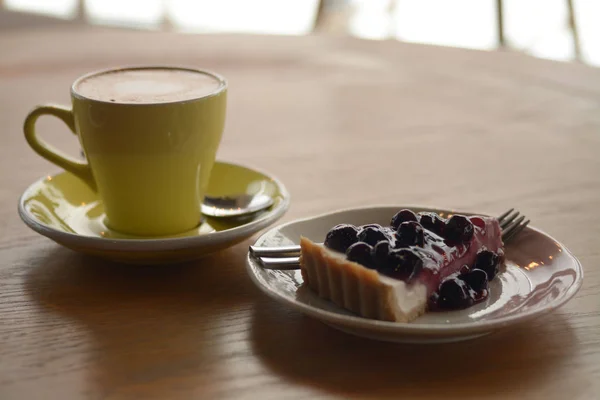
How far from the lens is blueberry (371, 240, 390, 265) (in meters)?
0.69

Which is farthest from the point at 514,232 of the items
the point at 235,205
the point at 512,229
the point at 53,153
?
the point at 53,153

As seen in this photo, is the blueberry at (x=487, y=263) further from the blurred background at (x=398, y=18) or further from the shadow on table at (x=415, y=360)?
the blurred background at (x=398, y=18)

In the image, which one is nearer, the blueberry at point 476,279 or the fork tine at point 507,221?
the blueberry at point 476,279

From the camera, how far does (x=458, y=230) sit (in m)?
0.75

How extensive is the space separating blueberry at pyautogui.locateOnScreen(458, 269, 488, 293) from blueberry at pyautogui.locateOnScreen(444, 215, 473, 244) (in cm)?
4

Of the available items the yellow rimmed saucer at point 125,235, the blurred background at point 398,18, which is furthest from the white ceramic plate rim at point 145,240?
the blurred background at point 398,18

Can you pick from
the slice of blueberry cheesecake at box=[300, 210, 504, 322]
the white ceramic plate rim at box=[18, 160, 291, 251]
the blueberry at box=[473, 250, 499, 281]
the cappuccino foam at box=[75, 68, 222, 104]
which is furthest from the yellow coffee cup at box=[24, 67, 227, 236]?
the blueberry at box=[473, 250, 499, 281]

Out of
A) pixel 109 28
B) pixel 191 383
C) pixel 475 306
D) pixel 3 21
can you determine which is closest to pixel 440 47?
pixel 109 28

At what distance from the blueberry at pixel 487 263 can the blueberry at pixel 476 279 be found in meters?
0.03

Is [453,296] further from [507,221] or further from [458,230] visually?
[507,221]

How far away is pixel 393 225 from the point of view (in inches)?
30.5

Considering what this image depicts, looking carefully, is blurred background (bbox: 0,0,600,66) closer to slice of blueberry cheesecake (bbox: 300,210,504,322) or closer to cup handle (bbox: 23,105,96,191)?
cup handle (bbox: 23,105,96,191)

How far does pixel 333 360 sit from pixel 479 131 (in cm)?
91

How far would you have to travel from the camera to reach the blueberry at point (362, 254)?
70 cm
